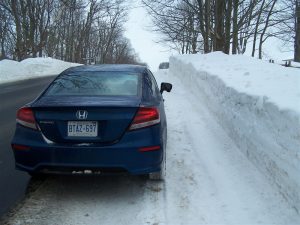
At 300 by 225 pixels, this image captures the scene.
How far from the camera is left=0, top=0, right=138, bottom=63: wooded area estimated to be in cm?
3628

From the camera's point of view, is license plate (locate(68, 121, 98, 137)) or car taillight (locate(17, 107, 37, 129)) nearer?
license plate (locate(68, 121, 98, 137))

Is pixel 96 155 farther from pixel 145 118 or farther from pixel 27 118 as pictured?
pixel 27 118

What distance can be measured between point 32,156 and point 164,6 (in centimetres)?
2045

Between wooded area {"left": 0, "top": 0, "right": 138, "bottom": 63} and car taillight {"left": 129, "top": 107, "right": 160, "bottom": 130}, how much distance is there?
2776 centimetres

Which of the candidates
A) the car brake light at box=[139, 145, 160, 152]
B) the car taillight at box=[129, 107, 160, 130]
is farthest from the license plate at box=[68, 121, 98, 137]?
the car brake light at box=[139, 145, 160, 152]

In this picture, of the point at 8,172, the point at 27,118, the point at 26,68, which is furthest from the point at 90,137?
the point at 26,68

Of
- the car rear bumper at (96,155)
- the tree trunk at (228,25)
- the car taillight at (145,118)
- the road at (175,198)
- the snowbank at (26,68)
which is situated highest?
the tree trunk at (228,25)

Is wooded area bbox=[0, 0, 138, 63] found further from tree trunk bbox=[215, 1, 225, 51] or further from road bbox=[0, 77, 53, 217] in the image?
road bbox=[0, 77, 53, 217]

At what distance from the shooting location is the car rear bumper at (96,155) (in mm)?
4625

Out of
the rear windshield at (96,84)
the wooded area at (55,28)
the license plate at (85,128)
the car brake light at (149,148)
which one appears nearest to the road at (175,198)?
the car brake light at (149,148)

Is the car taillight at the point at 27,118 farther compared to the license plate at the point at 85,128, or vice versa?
the car taillight at the point at 27,118

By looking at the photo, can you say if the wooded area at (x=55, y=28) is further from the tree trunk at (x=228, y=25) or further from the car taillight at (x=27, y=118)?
the car taillight at (x=27, y=118)

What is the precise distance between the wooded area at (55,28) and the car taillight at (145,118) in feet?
91.1

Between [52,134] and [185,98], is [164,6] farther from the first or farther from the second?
[52,134]
